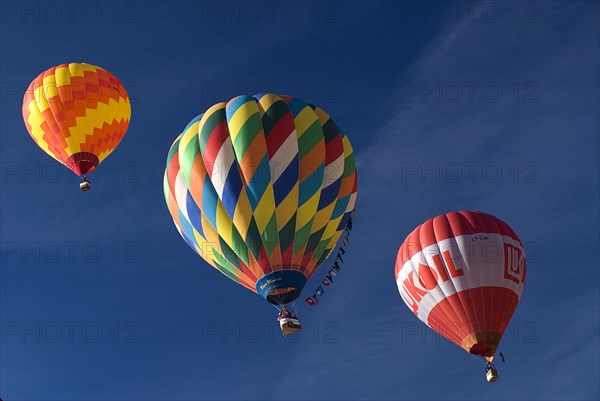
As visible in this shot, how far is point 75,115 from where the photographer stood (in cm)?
3253

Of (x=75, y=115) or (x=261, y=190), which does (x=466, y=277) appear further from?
(x=75, y=115)

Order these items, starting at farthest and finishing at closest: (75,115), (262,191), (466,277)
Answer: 1. (75,115)
2. (466,277)
3. (262,191)

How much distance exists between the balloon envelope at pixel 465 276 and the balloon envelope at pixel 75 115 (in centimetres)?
941

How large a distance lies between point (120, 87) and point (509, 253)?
12.9 m

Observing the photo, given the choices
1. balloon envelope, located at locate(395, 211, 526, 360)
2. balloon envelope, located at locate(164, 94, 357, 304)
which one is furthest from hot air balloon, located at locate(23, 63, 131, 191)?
balloon envelope, located at locate(395, 211, 526, 360)

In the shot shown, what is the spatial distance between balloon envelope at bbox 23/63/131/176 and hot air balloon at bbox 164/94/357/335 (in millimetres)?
5219

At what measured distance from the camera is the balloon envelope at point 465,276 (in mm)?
27906

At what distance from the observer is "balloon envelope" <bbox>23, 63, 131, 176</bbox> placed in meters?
32.5

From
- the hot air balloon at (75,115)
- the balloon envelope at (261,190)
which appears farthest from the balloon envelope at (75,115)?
the balloon envelope at (261,190)

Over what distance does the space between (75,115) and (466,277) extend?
12.1m

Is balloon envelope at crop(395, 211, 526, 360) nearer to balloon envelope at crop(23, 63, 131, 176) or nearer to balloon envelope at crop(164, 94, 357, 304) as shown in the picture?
balloon envelope at crop(164, 94, 357, 304)

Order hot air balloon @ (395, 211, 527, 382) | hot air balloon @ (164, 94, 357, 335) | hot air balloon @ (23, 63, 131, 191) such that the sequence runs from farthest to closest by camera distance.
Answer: hot air balloon @ (23, 63, 131, 191)
hot air balloon @ (395, 211, 527, 382)
hot air balloon @ (164, 94, 357, 335)

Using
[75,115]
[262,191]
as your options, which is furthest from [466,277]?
[75,115]

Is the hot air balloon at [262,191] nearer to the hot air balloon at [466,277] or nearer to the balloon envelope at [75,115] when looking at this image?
the hot air balloon at [466,277]
